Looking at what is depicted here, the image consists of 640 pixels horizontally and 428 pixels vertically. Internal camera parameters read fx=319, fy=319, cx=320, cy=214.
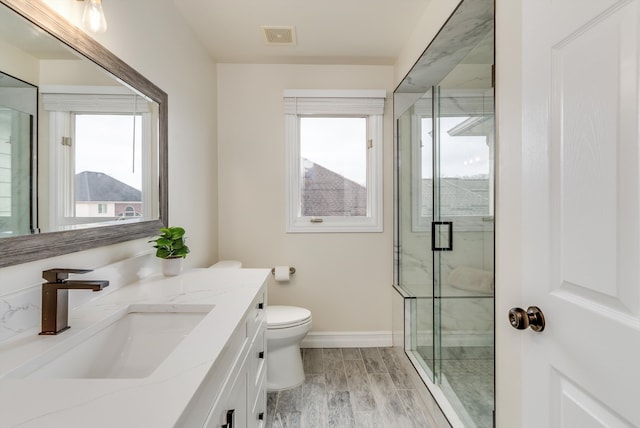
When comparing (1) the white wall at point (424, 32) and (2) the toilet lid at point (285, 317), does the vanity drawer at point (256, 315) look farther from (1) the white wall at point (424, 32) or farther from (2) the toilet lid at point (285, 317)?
(1) the white wall at point (424, 32)

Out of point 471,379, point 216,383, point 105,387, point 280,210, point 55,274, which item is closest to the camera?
point 105,387

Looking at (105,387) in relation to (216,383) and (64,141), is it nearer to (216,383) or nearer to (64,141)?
(216,383)

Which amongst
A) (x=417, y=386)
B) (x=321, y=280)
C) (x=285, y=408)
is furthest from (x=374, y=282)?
(x=285, y=408)

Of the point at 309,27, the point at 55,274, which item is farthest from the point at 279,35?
the point at 55,274

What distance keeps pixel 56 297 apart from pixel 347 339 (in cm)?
223

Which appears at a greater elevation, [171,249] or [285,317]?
[171,249]

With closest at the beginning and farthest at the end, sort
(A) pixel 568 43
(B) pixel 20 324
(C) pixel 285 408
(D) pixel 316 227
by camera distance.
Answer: (A) pixel 568 43 < (B) pixel 20 324 < (C) pixel 285 408 < (D) pixel 316 227

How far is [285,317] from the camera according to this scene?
215cm

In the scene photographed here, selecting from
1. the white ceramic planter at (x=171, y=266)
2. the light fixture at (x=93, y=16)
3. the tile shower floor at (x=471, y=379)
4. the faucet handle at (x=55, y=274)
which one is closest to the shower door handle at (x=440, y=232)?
the tile shower floor at (x=471, y=379)

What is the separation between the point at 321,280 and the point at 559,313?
6.68ft

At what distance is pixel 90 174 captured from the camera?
3.97 ft

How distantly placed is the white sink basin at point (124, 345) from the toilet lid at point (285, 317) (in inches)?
37.5

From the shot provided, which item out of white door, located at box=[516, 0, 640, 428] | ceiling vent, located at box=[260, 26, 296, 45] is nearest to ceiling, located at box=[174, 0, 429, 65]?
ceiling vent, located at box=[260, 26, 296, 45]

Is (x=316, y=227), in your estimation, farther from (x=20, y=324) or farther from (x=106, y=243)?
(x=20, y=324)
